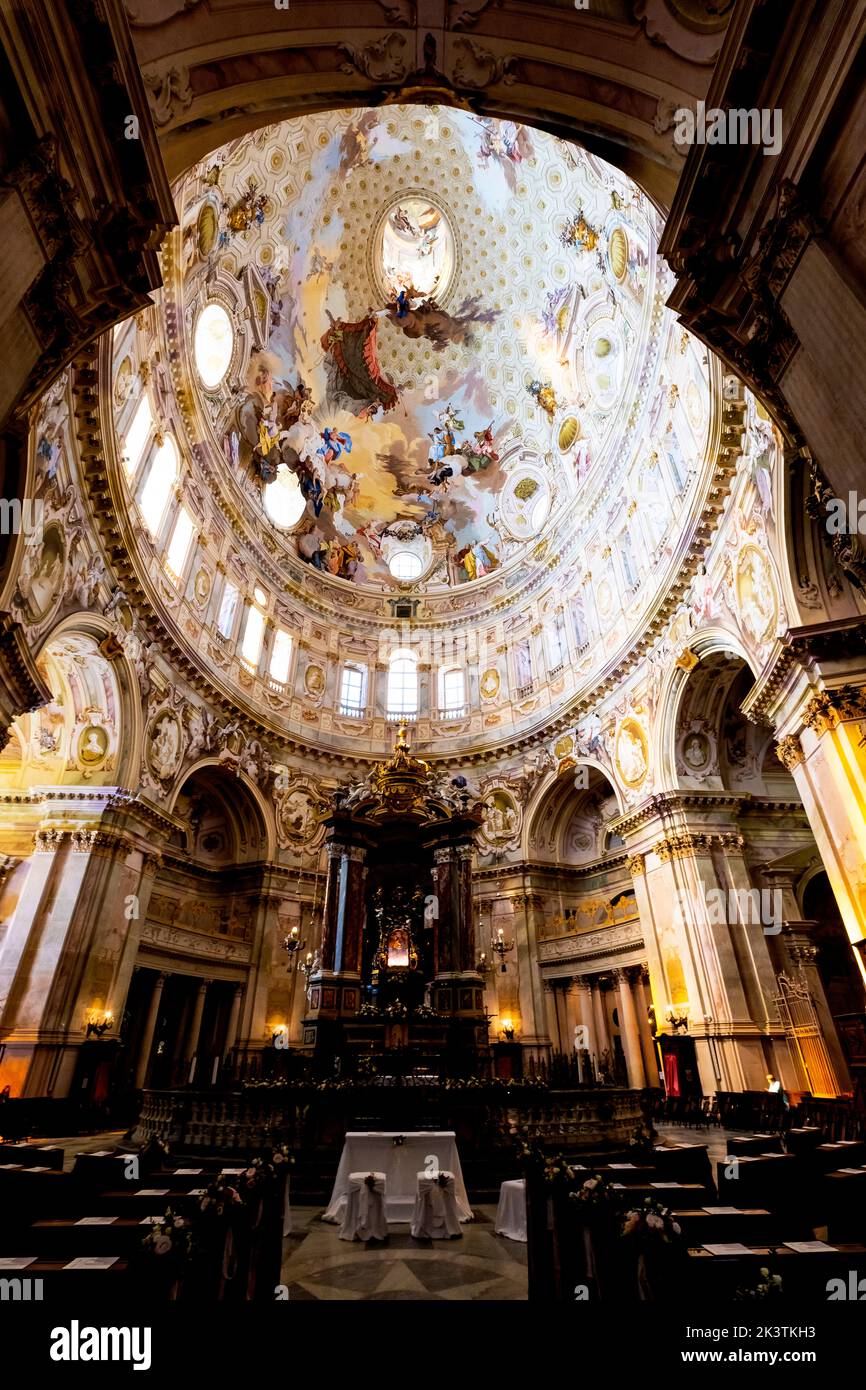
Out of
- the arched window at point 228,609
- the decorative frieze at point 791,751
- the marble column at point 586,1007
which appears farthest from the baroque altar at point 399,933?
the arched window at point 228,609

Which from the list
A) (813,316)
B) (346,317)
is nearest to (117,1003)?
(813,316)

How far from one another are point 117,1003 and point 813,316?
20227 millimetres

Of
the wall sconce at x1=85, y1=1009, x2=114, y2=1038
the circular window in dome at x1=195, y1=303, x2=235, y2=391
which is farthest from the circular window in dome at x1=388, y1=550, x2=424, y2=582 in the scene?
the wall sconce at x1=85, y1=1009, x2=114, y2=1038

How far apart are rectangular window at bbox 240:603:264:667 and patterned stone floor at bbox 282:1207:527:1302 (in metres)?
21.5

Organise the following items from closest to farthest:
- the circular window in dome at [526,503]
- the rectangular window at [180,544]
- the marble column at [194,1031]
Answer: the rectangular window at [180,544] < the marble column at [194,1031] < the circular window in dome at [526,503]

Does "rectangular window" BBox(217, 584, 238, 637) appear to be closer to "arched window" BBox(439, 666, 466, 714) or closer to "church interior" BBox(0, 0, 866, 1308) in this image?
"church interior" BBox(0, 0, 866, 1308)

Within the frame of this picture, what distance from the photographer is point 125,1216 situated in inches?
177

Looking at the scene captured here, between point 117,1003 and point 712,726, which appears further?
point 712,726

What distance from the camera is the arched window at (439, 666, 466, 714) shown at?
31047 millimetres

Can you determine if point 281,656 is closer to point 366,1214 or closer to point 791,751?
point 791,751

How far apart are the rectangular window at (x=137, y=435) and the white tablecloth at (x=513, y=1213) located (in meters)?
18.6

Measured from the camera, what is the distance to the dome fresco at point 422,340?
923 inches

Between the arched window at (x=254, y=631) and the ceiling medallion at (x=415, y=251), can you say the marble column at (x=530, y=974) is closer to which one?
the arched window at (x=254, y=631)

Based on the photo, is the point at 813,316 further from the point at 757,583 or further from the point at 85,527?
the point at 85,527
